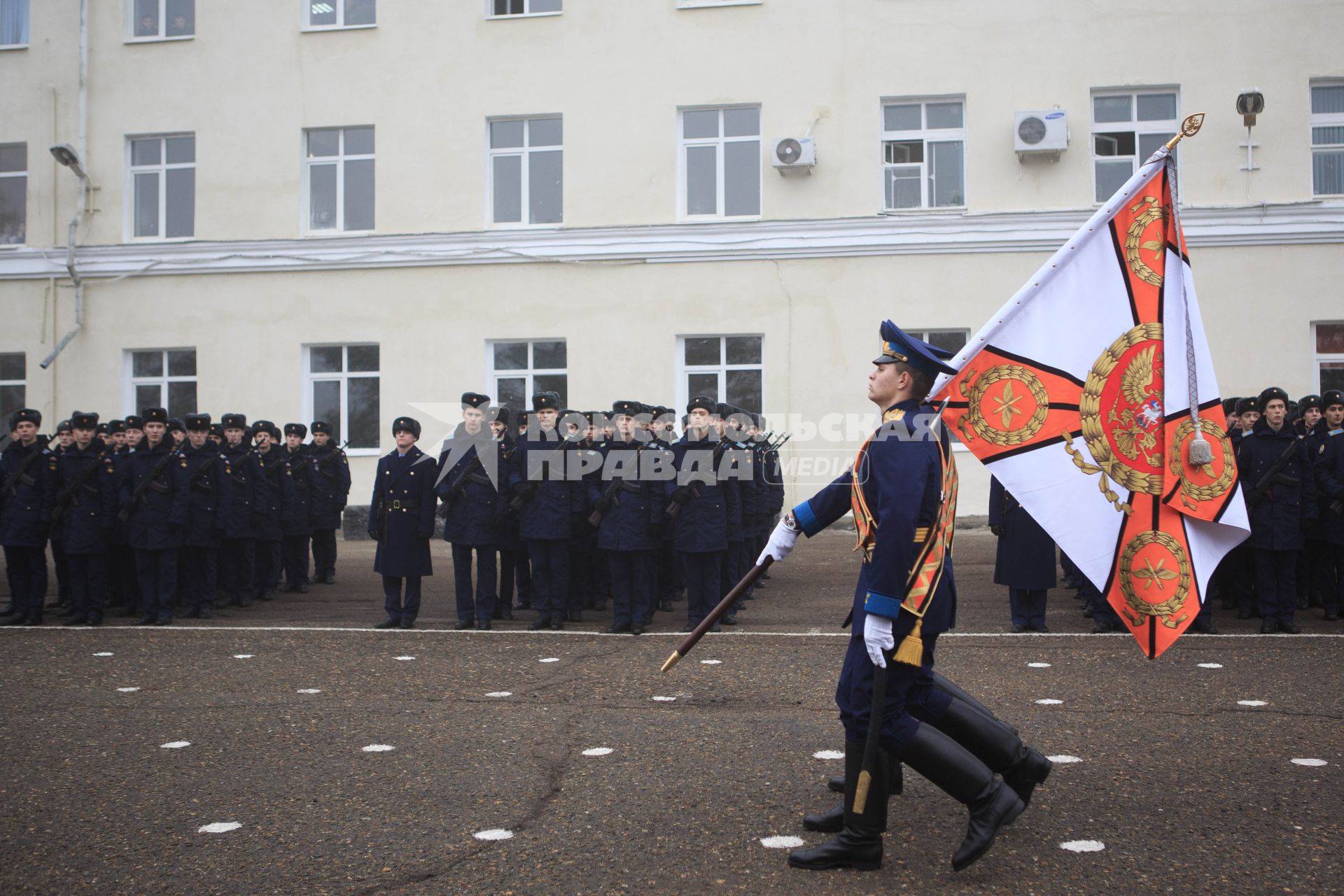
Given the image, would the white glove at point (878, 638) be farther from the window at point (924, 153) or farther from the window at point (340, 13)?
the window at point (340, 13)

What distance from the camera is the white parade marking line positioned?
14.2 ft

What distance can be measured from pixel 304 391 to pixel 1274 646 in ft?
50.2

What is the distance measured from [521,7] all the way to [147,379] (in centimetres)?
892

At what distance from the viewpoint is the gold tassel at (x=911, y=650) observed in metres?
4.18

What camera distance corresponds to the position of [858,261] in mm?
17812

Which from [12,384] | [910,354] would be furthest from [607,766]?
[12,384]

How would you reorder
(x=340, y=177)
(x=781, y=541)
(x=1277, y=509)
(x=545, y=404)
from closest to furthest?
(x=781, y=541)
(x=1277, y=509)
(x=545, y=404)
(x=340, y=177)

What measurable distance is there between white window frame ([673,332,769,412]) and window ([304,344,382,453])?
5.03 metres

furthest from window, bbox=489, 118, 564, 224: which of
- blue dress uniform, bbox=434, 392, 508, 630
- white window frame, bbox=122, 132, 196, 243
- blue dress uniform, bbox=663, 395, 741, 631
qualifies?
blue dress uniform, bbox=663, 395, 741, 631

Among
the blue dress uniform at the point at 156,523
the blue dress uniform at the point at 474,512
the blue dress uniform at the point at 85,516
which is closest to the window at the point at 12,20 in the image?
the blue dress uniform at the point at 85,516

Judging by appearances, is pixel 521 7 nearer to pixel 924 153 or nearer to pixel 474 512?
pixel 924 153

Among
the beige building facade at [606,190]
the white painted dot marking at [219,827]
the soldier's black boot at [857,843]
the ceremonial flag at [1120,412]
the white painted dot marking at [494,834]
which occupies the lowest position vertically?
the white painted dot marking at [494,834]

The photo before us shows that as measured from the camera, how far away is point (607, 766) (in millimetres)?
5363

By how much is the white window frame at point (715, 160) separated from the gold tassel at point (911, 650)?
14559 millimetres
